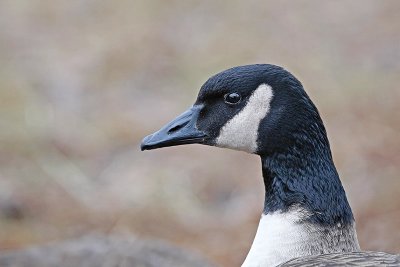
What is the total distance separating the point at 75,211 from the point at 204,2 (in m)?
3.60

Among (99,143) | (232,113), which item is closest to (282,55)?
(99,143)

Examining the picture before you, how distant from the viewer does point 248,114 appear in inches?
154

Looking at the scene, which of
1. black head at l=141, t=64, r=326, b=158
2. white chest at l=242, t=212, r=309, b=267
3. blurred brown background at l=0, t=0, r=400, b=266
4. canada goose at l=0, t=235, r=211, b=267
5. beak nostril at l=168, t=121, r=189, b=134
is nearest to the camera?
white chest at l=242, t=212, r=309, b=267

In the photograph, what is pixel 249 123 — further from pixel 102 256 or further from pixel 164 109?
pixel 164 109

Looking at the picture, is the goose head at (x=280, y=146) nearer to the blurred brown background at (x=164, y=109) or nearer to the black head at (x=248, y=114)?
the black head at (x=248, y=114)

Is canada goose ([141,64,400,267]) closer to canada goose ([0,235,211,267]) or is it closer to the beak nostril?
the beak nostril

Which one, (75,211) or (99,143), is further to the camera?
(99,143)

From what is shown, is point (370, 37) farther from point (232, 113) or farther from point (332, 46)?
point (232, 113)

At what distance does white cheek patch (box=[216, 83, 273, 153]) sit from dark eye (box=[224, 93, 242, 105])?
4cm

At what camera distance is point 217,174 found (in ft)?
22.8

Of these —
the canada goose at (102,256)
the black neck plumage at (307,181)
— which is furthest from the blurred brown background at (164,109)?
the black neck plumage at (307,181)

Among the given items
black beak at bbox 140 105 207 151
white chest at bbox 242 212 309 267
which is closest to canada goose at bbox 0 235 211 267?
black beak at bbox 140 105 207 151

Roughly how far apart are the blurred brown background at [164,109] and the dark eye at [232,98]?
2.03 metres

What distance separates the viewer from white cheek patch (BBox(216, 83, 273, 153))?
→ 3.88 m
